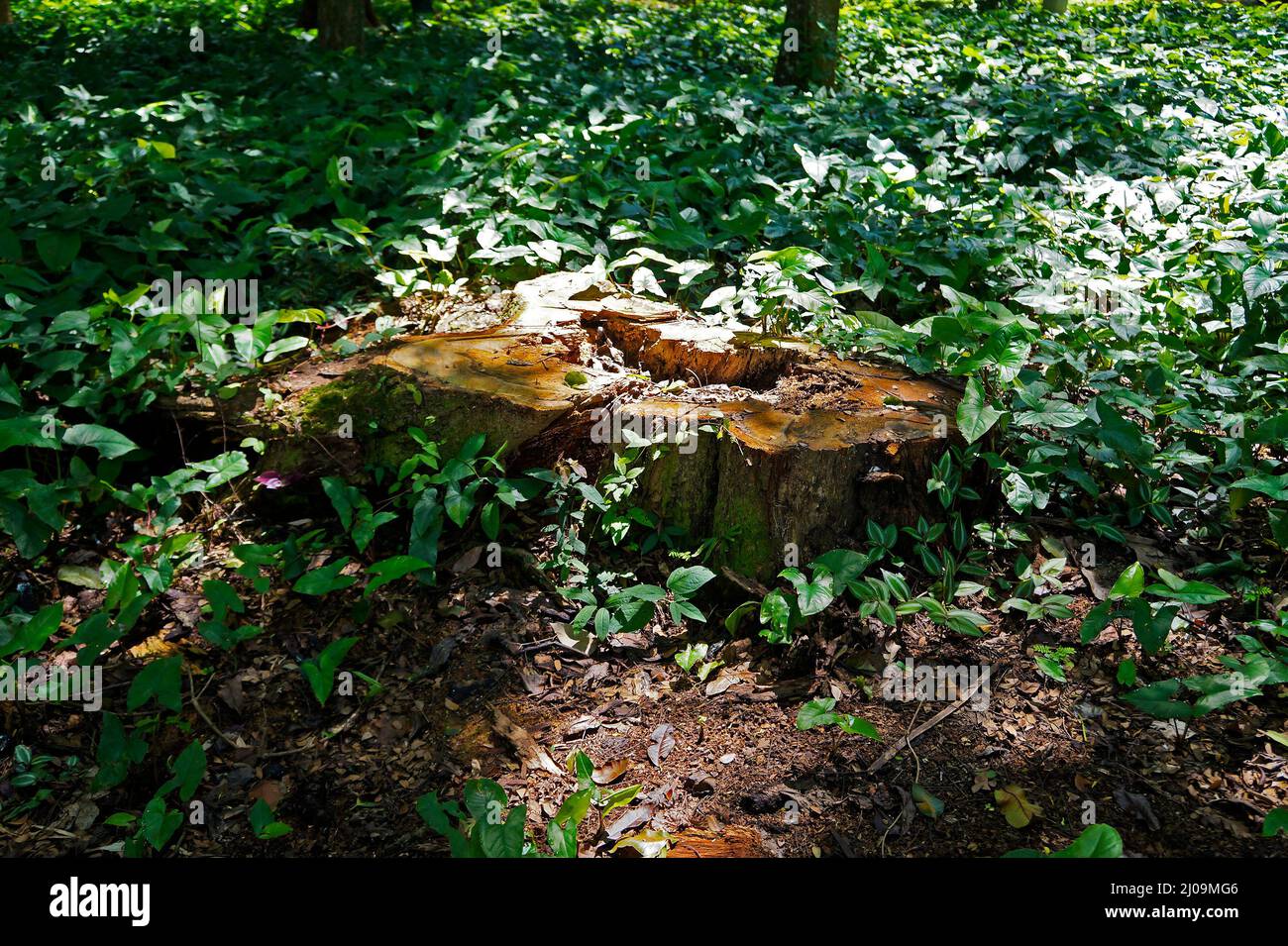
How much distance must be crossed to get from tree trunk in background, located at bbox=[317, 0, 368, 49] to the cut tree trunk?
5.25m

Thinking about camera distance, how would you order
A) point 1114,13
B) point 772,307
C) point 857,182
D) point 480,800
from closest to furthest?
point 480,800
point 772,307
point 857,182
point 1114,13

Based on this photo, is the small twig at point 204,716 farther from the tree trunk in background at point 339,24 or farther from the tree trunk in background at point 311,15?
the tree trunk in background at point 311,15

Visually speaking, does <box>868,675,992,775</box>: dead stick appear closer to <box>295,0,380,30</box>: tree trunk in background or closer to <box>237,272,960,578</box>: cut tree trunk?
<box>237,272,960,578</box>: cut tree trunk

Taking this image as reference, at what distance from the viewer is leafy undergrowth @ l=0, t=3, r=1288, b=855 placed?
93.2 inches

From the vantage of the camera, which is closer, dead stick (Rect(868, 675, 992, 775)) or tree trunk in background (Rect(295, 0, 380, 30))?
dead stick (Rect(868, 675, 992, 775))

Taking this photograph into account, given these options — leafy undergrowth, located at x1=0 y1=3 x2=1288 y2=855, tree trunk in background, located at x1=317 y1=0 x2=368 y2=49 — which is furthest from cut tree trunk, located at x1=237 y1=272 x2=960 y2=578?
tree trunk in background, located at x1=317 y1=0 x2=368 y2=49

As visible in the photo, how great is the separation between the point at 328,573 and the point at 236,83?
5405 millimetres

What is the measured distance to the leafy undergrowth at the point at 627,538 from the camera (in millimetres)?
2367

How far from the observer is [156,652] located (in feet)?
9.32

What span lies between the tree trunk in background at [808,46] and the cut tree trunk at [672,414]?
4352mm

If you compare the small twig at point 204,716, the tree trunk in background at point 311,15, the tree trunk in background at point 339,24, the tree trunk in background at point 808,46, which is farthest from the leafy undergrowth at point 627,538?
the tree trunk in background at point 311,15

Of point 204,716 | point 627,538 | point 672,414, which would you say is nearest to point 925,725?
point 627,538

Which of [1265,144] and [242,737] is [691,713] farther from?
[1265,144]

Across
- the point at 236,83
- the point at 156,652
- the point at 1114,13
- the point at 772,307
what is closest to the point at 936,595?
the point at 772,307
